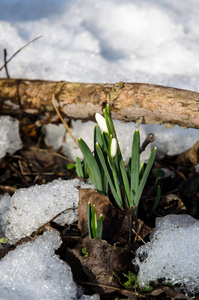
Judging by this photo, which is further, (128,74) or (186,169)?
(128,74)

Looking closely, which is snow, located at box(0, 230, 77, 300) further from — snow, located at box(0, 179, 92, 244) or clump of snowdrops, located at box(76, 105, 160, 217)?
clump of snowdrops, located at box(76, 105, 160, 217)

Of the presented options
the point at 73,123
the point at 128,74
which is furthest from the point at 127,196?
the point at 128,74

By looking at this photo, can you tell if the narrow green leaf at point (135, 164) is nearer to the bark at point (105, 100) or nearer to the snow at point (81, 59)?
the snow at point (81, 59)

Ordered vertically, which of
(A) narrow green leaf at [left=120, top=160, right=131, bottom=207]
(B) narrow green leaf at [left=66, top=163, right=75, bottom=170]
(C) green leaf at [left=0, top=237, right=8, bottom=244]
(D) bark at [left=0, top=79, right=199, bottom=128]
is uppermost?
(D) bark at [left=0, top=79, right=199, bottom=128]

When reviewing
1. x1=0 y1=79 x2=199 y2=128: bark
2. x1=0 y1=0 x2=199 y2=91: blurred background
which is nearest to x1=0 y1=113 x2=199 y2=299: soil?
x1=0 y1=79 x2=199 y2=128: bark

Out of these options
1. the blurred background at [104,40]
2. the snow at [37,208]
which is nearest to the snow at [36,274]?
the snow at [37,208]

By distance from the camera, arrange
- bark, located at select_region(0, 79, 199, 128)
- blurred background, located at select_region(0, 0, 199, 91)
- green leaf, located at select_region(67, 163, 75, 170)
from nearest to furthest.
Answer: bark, located at select_region(0, 79, 199, 128)
green leaf, located at select_region(67, 163, 75, 170)
blurred background, located at select_region(0, 0, 199, 91)

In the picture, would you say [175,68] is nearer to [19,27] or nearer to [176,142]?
[176,142]

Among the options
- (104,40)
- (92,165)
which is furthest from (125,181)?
(104,40)
